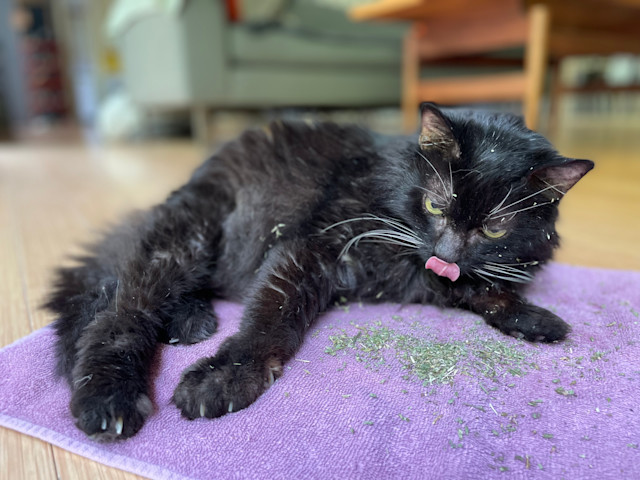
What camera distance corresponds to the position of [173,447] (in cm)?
73

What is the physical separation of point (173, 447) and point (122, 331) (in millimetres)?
279

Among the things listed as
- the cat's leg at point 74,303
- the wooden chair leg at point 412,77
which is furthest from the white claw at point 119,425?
the wooden chair leg at point 412,77

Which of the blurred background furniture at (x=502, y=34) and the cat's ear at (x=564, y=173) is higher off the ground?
the blurred background furniture at (x=502, y=34)

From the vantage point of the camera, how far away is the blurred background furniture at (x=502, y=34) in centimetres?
306

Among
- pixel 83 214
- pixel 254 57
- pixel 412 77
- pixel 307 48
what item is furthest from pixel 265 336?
pixel 307 48

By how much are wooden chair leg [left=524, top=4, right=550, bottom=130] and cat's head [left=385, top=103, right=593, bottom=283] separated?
213 centimetres

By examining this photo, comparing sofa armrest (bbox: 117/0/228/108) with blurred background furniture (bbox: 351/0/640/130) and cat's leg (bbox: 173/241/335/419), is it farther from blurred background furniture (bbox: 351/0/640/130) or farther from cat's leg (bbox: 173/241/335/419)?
cat's leg (bbox: 173/241/335/419)

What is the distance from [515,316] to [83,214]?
206 cm

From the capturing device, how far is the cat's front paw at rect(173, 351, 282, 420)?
2.61ft

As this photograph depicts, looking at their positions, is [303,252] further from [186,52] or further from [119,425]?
[186,52]

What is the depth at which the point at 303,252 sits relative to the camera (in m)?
1.12

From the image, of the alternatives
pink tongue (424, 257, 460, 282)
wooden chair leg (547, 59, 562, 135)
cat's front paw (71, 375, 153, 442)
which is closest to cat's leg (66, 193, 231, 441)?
cat's front paw (71, 375, 153, 442)

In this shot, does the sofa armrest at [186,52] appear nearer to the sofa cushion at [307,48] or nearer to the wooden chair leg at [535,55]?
the sofa cushion at [307,48]

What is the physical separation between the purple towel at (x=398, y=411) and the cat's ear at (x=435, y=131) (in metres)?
0.42
